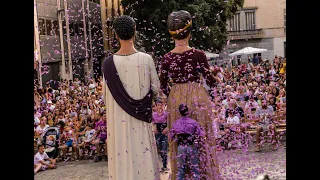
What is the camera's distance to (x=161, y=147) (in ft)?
Result: 21.8

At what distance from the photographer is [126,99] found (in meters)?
5.09

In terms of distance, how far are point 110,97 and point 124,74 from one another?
263mm

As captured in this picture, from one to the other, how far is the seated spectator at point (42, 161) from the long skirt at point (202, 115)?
182 inches

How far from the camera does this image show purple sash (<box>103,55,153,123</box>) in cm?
510

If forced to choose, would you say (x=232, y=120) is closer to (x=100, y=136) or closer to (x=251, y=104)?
(x=251, y=104)

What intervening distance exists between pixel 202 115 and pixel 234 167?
79 centimetres

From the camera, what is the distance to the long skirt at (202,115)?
5.16 metres

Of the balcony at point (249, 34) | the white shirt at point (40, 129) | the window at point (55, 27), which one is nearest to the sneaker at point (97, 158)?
the white shirt at point (40, 129)

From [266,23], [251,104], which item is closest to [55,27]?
[251,104]

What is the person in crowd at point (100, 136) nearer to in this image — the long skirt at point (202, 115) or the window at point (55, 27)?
the long skirt at point (202, 115)

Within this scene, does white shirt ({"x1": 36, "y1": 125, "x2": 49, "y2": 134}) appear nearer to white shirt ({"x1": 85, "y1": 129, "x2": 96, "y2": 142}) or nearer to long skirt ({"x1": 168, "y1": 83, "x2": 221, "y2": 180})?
white shirt ({"x1": 85, "y1": 129, "x2": 96, "y2": 142})

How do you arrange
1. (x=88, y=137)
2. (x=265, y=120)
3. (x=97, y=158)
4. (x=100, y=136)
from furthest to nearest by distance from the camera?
(x=88, y=137)
(x=97, y=158)
(x=100, y=136)
(x=265, y=120)
